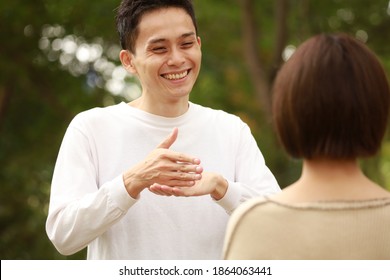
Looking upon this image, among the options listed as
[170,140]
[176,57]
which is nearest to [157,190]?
[170,140]

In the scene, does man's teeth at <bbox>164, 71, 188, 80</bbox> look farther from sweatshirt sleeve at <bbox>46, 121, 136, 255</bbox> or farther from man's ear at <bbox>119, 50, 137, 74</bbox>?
sweatshirt sleeve at <bbox>46, 121, 136, 255</bbox>

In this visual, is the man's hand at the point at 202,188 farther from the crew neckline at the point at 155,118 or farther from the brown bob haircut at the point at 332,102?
the brown bob haircut at the point at 332,102

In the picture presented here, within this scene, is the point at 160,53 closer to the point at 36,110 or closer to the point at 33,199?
the point at 33,199

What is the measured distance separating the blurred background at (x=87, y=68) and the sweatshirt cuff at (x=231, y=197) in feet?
25.0

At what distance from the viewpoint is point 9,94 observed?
1444cm

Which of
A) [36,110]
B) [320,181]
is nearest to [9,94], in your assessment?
[36,110]

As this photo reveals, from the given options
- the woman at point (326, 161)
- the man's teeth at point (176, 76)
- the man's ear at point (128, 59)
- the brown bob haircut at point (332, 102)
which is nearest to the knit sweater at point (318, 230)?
the woman at point (326, 161)

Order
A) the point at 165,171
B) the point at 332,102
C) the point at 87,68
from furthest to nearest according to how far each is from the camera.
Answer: the point at 87,68 → the point at 165,171 → the point at 332,102

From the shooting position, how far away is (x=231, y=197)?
3654mm

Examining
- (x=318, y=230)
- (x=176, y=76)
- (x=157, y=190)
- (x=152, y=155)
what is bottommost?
(x=318, y=230)

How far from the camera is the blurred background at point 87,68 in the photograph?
1227 centimetres

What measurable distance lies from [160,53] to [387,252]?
1.88 metres

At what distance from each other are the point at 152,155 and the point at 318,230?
1273 mm

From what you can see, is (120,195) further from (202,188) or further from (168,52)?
(168,52)
